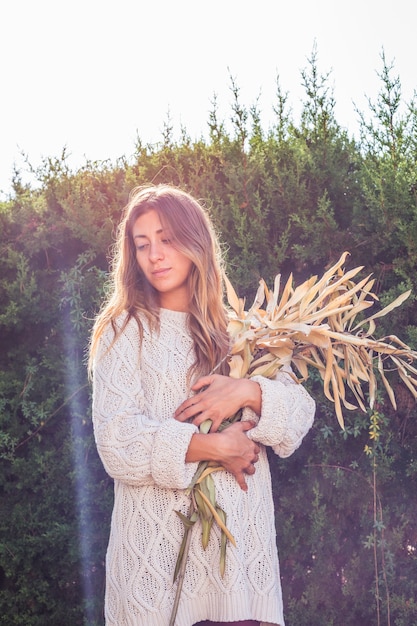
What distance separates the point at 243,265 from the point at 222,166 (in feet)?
2.09

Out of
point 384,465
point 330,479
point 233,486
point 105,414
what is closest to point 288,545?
point 330,479

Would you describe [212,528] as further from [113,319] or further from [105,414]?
[113,319]

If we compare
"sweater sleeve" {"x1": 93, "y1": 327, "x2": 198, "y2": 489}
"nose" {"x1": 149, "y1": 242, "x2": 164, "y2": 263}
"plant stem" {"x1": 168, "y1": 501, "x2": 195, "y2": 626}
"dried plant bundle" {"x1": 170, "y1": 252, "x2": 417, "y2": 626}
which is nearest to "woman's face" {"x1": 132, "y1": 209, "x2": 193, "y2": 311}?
"nose" {"x1": 149, "y1": 242, "x2": 164, "y2": 263}

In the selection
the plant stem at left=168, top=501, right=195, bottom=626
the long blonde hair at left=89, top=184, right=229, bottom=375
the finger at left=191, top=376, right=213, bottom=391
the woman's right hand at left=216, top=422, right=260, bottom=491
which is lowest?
the plant stem at left=168, top=501, right=195, bottom=626

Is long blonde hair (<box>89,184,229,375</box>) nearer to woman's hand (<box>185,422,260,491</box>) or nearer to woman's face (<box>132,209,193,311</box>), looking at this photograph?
woman's face (<box>132,209,193,311</box>)

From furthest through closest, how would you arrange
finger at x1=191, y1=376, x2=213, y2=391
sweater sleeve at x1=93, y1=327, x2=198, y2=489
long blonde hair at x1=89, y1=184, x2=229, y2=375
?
long blonde hair at x1=89, y1=184, x2=229, y2=375
finger at x1=191, y1=376, x2=213, y2=391
sweater sleeve at x1=93, y1=327, x2=198, y2=489

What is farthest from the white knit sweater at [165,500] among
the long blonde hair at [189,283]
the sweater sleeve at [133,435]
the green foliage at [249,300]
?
the green foliage at [249,300]

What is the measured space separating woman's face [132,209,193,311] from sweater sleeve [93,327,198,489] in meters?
0.33

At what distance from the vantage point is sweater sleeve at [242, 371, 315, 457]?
245cm

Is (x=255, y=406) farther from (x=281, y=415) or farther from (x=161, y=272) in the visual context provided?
(x=161, y=272)

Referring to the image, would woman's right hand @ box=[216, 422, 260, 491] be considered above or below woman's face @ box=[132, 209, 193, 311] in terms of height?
below

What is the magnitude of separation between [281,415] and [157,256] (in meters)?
0.67

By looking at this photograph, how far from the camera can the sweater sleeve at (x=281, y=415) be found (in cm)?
245

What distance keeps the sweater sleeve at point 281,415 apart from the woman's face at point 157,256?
465 mm
